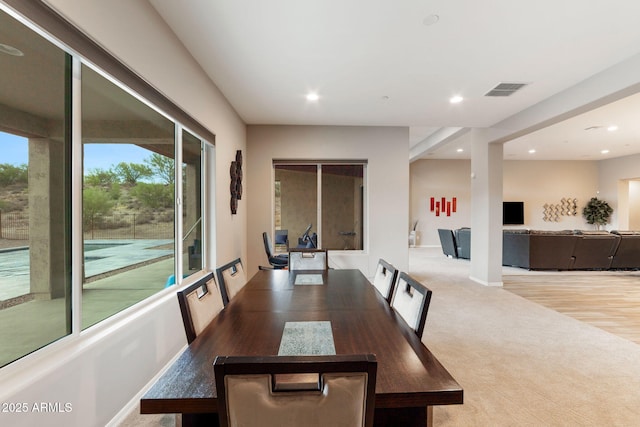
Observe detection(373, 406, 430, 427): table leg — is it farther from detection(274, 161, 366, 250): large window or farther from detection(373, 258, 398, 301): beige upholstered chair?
detection(274, 161, 366, 250): large window

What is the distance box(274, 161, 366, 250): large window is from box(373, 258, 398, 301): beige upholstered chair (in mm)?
3290

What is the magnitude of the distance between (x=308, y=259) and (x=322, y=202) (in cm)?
259

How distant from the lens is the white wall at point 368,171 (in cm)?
536

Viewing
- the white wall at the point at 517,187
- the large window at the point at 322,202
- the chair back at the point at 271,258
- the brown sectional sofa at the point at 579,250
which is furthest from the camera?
the white wall at the point at 517,187

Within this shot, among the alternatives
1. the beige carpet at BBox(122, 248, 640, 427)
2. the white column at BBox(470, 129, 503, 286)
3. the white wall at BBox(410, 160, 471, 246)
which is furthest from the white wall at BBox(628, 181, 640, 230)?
the beige carpet at BBox(122, 248, 640, 427)

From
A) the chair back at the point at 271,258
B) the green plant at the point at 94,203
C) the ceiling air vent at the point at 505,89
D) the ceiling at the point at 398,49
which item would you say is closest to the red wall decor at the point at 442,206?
the ceiling at the point at 398,49

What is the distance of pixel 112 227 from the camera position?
216 cm

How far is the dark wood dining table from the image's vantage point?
927 millimetres

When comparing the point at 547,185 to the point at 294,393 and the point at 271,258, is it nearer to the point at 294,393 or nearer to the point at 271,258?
the point at 271,258

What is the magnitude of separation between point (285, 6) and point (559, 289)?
5.89m

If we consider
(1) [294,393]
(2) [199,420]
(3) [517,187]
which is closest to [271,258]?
(2) [199,420]

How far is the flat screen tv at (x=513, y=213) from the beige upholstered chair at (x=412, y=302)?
410 inches

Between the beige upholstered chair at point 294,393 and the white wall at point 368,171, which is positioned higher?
the white wall at point 368,171

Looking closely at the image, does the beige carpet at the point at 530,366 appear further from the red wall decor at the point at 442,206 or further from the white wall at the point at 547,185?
the white wall at the point at 547,185
